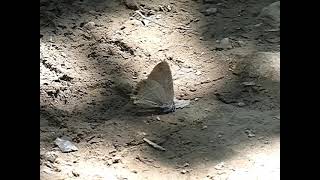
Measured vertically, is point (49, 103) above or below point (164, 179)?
above

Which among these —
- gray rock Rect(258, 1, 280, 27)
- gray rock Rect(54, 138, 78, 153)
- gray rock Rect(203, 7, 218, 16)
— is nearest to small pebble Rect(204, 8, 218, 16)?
gray rock Rect(203, 7, 218, 16)

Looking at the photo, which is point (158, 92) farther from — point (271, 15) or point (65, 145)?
point (271, 15)

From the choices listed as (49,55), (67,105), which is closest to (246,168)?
(67,105)

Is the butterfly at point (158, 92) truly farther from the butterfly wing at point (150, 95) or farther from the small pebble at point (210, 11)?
the small pebble at point (210, 11)

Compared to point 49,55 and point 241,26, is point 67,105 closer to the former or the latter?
point 49,55

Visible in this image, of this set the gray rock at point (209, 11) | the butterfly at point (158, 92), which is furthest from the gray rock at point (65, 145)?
the gray rock at point (209, 11)
